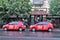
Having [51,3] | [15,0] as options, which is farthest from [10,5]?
[51,3]

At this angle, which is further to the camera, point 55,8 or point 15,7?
point 55,8

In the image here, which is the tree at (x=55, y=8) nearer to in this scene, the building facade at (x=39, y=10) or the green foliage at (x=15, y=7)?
the building facade at (x=39, y=10)

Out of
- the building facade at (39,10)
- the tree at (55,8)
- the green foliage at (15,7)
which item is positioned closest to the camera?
the green foliage at (15,7)

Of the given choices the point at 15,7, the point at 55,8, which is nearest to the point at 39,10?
the point at 55,8

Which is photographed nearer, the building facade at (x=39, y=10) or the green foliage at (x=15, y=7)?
the green foliage at (x=15, y=7)

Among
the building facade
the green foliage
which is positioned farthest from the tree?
the green foliage

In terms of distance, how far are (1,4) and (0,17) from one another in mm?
2341

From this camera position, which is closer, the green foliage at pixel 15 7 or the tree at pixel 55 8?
the green foliage at pixel 15 7

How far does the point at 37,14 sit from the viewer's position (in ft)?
131

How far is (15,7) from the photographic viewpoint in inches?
1484

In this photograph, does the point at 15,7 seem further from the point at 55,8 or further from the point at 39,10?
the point at 55,8

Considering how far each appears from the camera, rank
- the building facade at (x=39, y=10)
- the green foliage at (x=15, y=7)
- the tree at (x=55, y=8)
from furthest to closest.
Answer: the building facade at (x=39, y=10) < the tree at (x=55, y=8) < the green foliage at (x=15, y=7)

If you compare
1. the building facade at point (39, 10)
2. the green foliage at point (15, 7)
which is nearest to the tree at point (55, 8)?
the building facade at point (39, 10)

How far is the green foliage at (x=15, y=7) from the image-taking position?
3753 centimetres
